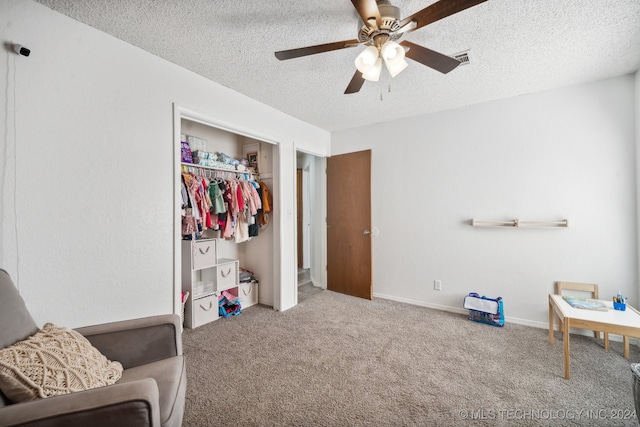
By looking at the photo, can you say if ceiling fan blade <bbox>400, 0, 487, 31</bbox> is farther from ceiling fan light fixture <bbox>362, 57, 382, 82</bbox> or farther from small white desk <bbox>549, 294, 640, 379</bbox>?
small white desk <bbox>549, 294, 640, 379</bbox>

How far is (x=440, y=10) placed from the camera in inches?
49.1

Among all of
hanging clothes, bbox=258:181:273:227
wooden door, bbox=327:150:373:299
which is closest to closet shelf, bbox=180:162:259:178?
hanging clothes, bbox=258:181:273:227

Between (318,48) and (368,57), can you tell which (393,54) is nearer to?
(368,57)

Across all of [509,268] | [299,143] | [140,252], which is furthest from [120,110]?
[509,268]

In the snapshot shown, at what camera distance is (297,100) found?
114 inches

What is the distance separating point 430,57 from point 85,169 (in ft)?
7.23

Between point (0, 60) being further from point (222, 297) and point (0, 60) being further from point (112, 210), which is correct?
point (222, 297)

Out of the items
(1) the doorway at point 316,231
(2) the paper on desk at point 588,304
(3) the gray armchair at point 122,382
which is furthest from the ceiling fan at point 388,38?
(1) the doorway at point 316,231

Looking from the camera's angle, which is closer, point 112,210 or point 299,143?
point 112,210

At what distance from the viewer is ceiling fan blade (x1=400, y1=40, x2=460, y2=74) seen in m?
1.52

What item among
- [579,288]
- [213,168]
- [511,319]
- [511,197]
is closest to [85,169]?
[213,168]

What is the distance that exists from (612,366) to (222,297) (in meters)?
3.49

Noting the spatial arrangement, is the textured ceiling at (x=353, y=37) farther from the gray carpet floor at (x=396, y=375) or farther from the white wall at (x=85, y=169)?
the gray carpet floor at (x=396, y=375)

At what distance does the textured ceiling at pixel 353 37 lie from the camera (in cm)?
158
